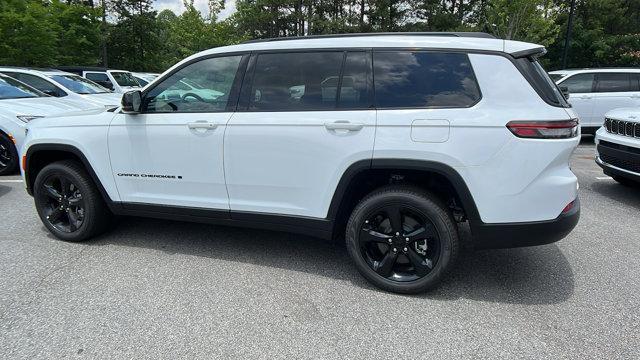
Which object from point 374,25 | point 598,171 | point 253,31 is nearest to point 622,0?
point 374,25

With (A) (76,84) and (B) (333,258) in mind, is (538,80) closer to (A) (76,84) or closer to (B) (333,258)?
(B) (333,258)

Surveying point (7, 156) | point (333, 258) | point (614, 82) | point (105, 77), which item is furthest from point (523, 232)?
point (105, 77)

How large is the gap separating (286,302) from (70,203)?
2.47m

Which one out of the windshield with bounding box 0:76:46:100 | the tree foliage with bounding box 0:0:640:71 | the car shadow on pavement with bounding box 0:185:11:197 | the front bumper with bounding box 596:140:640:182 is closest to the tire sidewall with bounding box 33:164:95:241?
the car shadow on pavement with bounding box 0:185:11:197

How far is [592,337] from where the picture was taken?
2645 mm

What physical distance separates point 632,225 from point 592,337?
271 centimetres

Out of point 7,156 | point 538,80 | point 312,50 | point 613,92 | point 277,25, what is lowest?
point 7,156

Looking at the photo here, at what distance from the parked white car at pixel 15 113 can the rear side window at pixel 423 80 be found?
4659 millimetres

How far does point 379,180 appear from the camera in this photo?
330cm

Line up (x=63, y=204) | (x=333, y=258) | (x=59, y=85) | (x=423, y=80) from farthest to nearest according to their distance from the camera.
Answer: (x=59, y=85)
(x=63, y=204)
(x=333, y=258)
(x=423, y=80)

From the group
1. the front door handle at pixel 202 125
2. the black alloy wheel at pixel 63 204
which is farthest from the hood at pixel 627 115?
the black alloy wheel at pixel 63 204

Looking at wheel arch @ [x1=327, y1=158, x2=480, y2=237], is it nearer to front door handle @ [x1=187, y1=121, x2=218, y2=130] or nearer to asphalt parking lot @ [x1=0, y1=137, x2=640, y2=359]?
asphalt parking lot @ [x1=0, y1=137, x2=640, y2=359]

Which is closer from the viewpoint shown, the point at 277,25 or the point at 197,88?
the point at 197,88

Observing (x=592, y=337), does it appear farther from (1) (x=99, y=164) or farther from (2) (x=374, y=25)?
(2) (x=374, y=25)
